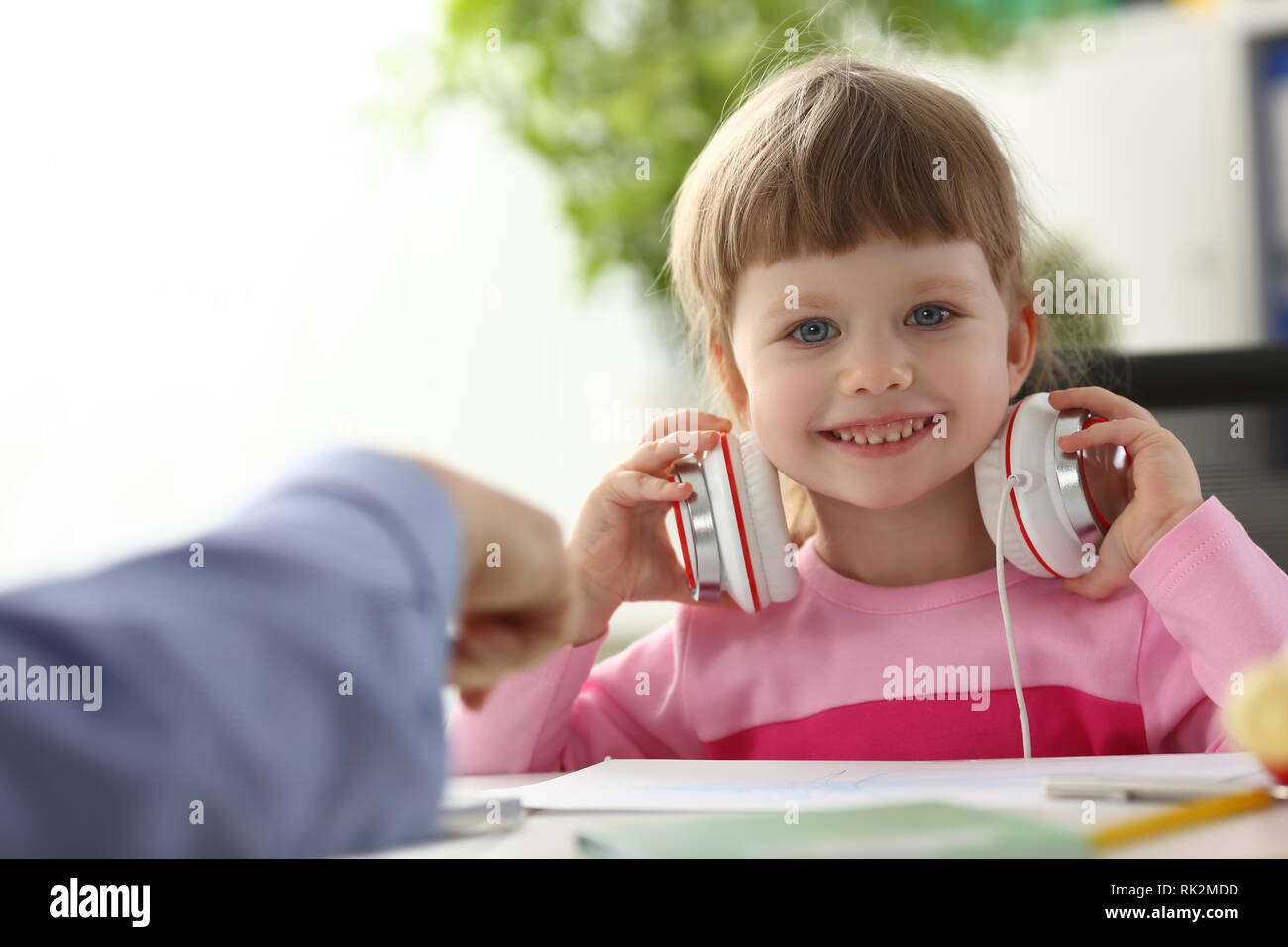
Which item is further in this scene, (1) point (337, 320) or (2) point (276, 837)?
(1) point (337, 320)

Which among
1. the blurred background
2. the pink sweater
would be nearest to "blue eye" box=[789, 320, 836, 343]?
the pink sweater

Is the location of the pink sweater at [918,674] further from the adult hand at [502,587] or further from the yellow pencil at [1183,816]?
the adult hand at [502,587]

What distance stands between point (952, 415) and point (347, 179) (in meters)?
2.06

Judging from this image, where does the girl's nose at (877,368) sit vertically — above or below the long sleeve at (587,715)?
above

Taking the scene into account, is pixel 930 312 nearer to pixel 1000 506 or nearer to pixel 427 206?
pixel 1000 506

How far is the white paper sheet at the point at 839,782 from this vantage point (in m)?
0.61

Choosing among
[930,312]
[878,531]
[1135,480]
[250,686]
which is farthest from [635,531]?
[250,686]

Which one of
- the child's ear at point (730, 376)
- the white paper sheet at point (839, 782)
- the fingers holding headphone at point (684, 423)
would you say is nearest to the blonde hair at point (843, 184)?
the child's ear at point (730, 376)

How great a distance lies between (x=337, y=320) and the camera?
268 cm

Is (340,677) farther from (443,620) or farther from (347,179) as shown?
(347,179)

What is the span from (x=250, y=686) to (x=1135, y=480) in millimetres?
808

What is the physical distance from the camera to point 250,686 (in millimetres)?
280
